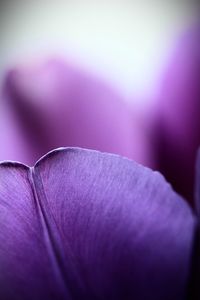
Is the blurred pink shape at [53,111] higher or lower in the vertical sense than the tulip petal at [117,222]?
higher

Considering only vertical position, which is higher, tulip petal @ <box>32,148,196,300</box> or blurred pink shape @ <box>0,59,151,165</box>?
blurred pink shape @ <box>0,59,151,165</box>

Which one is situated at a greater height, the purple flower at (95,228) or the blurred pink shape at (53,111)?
the blurred pink shape at (53,111)

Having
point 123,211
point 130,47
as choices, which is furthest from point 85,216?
point 130,47

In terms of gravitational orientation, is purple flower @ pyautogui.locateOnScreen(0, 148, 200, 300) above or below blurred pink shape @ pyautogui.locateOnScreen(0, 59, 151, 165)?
below
